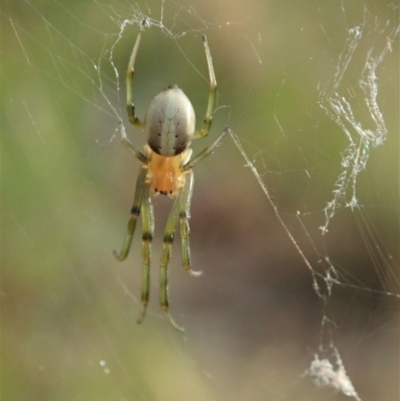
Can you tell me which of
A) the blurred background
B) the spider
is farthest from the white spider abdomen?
the blurred background

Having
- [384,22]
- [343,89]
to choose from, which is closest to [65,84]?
[343,89]

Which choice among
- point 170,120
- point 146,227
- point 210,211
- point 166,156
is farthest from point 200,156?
point 210,211

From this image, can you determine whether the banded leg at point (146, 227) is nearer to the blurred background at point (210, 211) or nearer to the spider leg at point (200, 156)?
the spider leg at point (200, 156)

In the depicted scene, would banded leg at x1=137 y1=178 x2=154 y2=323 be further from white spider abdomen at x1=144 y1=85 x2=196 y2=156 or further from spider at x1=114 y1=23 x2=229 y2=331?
white spider abdomen at x1=144 y1=85 x2=196 y2=156

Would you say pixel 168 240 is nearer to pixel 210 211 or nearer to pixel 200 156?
pixel 200 156

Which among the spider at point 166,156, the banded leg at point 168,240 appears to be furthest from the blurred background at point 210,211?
the banded leg at point 168,240

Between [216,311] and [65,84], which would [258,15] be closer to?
[65,84]
